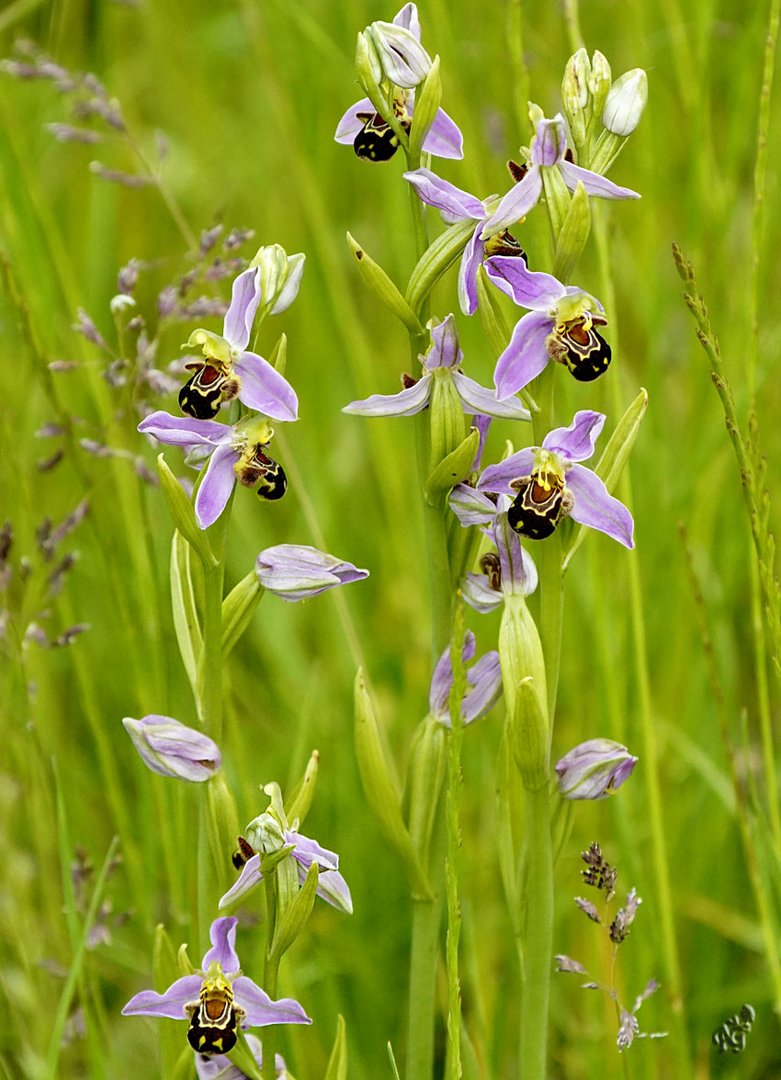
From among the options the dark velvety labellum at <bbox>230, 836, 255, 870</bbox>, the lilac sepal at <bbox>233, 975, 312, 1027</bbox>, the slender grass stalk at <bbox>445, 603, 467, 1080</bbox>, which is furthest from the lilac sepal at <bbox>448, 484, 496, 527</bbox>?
the lilac sepal at <bbox>233, 975, 312, 1027</bbox>

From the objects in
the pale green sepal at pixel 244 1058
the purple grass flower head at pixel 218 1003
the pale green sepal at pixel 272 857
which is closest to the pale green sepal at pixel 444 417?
the pale green sepal at pixel 272 857

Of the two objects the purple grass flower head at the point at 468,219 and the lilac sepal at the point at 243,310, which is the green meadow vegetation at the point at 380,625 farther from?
the lilac sepal at the point at 243,310

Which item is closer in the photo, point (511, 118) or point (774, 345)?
point (774, 345)

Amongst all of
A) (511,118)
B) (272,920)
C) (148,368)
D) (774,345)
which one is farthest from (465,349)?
(272,920)

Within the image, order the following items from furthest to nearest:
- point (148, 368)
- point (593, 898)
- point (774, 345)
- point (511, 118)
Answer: point (511, 118) → point (774, 345) → point (593, 898) → point (148, 368)

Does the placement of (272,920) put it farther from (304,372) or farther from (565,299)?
(304,372)

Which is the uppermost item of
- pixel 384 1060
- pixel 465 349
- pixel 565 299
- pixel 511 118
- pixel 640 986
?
pixel 565 299

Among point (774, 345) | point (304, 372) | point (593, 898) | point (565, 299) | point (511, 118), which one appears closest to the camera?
point (565, 299)

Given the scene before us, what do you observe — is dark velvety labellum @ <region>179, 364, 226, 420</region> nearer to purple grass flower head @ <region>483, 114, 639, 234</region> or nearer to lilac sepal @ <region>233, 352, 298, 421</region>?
lilac sepal @ <region>233, 352, 298, 421</region>
